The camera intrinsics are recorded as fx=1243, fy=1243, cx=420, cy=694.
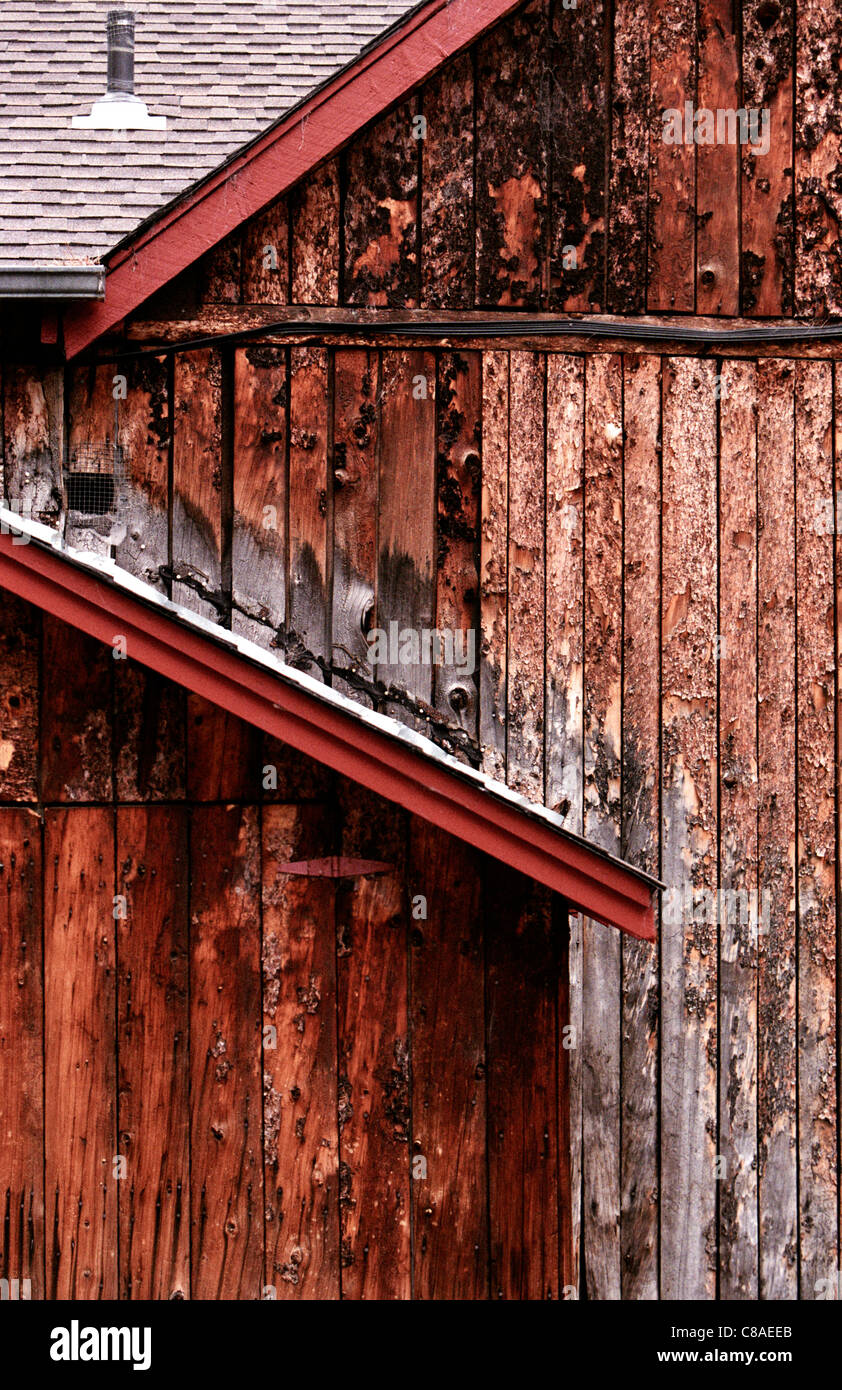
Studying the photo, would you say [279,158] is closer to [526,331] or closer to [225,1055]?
[526,331]

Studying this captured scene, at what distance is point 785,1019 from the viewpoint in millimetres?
4504

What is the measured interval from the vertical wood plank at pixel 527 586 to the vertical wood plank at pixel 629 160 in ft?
1.36

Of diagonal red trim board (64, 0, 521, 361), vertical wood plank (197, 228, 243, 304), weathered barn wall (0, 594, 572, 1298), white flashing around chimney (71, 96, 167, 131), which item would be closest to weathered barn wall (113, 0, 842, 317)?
vertical wood plank (197, 228, 243, 304)

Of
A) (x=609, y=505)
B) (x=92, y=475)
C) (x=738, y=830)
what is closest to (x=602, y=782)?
(x=738, y=830)

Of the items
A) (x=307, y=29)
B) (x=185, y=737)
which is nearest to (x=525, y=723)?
(x=185, y=737)

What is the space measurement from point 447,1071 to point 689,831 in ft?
3.94

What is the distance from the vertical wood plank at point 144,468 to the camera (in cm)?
412

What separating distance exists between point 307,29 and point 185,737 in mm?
3091

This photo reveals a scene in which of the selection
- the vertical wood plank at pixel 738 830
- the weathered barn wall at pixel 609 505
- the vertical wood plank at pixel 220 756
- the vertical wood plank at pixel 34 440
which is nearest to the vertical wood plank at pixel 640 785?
the weathered barn wall at pixel 609 505

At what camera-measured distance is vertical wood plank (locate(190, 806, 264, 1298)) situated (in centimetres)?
409

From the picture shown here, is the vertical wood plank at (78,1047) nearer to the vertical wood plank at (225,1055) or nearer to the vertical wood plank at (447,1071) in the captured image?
the vertical wood plank at (225,1055)

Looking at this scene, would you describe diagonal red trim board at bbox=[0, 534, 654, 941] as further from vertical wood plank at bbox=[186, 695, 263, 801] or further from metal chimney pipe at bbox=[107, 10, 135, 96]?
metal chimney pipe at bbox=[107, 10, 135, 96]

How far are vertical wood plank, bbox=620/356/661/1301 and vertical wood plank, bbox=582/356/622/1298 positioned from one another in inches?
1.2
